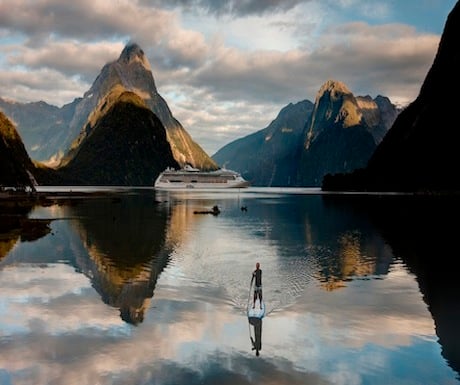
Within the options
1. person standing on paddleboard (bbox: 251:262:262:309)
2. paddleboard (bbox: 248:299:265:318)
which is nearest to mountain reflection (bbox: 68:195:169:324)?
paddleboard (bbox: 248:299:265:318)

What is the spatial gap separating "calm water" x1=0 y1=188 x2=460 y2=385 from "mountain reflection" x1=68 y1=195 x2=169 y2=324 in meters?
0.16

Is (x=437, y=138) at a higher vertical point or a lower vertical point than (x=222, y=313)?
higher

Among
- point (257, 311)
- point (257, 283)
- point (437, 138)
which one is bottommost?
point (257, 311)

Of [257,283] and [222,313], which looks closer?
[257,283]

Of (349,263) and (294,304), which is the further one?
(349,263)

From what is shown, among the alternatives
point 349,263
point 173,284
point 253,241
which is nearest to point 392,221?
point 253,241

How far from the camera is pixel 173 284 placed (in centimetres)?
3064

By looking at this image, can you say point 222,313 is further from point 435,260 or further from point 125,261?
point 435,260

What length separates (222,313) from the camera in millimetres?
24078

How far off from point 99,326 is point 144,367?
5.72 meters

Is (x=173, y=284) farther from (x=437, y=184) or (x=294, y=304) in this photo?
(x=437, y=184)

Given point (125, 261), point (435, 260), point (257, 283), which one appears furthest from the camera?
point (435, 260)

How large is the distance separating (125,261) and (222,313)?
16.8 m

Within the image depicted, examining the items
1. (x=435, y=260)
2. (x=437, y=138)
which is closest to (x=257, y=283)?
(x=435, y=260)
